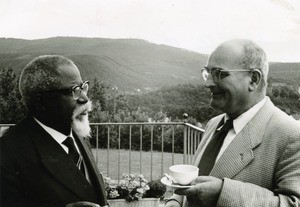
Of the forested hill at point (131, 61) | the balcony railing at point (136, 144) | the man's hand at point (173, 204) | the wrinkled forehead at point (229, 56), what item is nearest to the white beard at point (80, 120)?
the man's hand at point (173, 204)

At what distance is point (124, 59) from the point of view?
11.6 metres

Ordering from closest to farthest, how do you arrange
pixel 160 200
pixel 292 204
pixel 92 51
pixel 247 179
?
1. pixel 292 204
2. pixel 247 179
3. pixel 160 200
4. pixel 92 51

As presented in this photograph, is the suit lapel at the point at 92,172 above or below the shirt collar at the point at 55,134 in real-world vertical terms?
below

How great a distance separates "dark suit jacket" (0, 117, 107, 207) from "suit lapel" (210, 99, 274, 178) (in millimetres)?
733

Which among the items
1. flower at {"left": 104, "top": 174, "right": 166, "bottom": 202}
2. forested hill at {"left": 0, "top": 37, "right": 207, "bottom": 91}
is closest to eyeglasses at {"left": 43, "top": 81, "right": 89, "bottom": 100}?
flower at {"left": 104, "top": 174, "right": 166, "bottom": 202}

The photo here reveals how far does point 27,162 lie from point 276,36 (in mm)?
5414

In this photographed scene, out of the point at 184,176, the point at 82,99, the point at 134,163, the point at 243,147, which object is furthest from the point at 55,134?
the point at 134,163

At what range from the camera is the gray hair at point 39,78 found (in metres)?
1.85

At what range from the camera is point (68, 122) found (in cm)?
195

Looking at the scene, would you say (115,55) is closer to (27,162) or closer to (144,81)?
(144,81)

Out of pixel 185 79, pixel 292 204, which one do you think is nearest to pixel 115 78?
pixel 185 79

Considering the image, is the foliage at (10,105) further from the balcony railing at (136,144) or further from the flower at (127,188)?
the balcony railing at (136,144)

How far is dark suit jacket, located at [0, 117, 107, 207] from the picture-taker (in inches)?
66.4

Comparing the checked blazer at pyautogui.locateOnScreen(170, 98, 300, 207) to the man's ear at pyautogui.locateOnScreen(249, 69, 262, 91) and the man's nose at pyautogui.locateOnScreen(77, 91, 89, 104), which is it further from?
the man's nose at pyautogui.locateOnScreen(77, 91, 89, 104)
